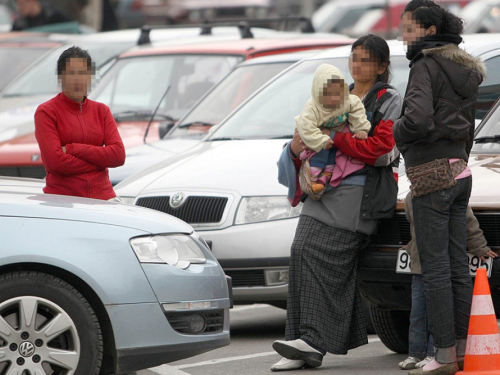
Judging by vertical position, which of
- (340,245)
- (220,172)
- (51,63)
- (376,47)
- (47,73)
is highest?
(51,63)

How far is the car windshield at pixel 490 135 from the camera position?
6.05 meters

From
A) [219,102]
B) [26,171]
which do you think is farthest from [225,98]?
[26,171]

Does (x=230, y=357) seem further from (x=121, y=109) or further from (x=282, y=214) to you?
(x=121, y=109)

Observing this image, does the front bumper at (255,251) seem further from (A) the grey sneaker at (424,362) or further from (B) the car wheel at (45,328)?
(B) the car wheel at (45,328)

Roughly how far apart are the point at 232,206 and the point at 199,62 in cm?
369

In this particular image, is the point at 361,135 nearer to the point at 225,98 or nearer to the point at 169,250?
the point at 169,250

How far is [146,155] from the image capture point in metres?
8.35

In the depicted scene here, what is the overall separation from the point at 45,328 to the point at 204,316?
2.46 feet

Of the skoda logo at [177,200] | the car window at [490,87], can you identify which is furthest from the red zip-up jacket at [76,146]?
the car window at [490,87]

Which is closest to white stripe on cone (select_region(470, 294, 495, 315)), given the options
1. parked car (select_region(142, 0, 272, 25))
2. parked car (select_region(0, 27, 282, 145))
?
parked car (select_region(0, 27, 282, 145))

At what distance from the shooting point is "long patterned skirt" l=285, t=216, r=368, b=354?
18.5 ft

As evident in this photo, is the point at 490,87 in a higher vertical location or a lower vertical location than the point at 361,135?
higher

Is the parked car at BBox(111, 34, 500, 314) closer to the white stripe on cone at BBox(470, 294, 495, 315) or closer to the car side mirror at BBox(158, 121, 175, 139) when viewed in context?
the car side mirror at BBox(158, 121, 175, 139)

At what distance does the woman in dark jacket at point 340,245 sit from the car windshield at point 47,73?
6275 mm
